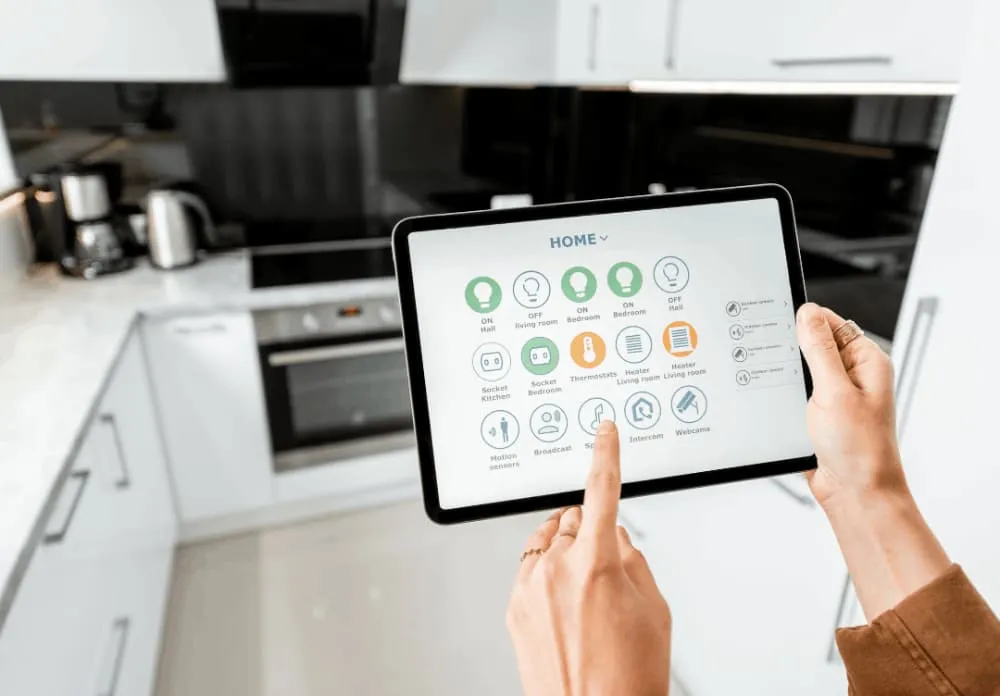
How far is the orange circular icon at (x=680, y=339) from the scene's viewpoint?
0.72 metres

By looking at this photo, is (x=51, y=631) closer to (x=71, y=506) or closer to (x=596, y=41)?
(x=71, y=506)

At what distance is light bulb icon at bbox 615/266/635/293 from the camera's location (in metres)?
0.72

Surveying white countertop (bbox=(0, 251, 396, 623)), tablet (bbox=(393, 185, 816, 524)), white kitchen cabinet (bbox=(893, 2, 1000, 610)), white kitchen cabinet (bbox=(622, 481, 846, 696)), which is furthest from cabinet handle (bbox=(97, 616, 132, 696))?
white kitchen cabinet (bbox=(893, 2, 1000, 610))

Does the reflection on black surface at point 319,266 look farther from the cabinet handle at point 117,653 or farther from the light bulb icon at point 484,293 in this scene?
the light bulb icon at point 484,293

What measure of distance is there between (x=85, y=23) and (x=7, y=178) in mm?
551

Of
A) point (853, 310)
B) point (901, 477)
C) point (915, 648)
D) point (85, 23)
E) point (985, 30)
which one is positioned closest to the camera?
point (915, 648)

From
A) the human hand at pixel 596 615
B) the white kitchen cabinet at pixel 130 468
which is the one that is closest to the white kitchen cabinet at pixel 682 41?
the human hand at pixel 596 615

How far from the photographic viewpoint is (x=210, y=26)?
191cm

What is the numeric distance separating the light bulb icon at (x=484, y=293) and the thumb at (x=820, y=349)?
0.33 meters

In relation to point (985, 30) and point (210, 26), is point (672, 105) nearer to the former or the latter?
point (985, 30)

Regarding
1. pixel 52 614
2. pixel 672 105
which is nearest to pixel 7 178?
pixel 52 614

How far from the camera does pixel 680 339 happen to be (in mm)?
729

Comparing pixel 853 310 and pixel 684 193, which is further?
pixel 853 310

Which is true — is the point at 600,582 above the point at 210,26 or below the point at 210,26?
below
